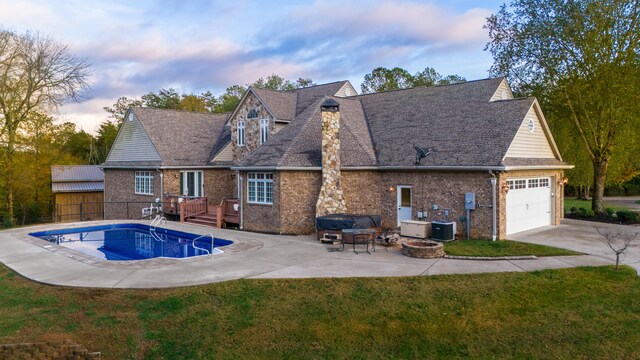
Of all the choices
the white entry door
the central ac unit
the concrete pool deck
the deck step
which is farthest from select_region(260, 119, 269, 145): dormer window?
the central ac unit

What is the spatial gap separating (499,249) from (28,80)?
28.1m

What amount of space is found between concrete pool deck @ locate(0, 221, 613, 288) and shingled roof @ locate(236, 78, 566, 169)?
14.6ft

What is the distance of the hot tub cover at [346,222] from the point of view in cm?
1561

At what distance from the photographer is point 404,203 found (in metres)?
18.0

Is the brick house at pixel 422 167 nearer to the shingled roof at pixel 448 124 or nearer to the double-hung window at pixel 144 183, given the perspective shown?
the shingled roof at pixel 448 124

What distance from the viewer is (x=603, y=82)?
2077 cm

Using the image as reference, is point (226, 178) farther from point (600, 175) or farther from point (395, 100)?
point (600, 175)

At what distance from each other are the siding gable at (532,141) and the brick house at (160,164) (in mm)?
15744

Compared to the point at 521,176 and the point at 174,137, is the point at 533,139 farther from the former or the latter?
the point at 174,137

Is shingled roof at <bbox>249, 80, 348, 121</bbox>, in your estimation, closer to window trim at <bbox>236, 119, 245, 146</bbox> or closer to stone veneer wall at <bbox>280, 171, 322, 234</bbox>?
window trim at <bbox>236, 119, 245, 146</bbox>

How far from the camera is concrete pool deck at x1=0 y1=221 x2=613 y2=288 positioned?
1062cm

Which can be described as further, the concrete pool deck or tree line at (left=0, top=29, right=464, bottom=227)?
tree line at (left=0, top=29, right=464, bottom=227)

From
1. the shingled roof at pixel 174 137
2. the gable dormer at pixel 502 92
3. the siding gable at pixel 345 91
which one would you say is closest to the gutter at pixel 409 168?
Result: the gable dormer at pixel 502 92

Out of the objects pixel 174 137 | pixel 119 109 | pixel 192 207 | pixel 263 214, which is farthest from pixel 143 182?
pixel 119 109
